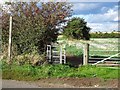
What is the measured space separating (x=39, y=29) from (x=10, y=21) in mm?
1496

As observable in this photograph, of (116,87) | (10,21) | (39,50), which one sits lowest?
(116,87)

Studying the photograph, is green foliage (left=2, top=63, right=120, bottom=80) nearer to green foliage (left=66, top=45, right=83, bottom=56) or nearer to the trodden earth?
the trodden earth

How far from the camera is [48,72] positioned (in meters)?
14.3

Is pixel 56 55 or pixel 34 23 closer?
pixel 34 23

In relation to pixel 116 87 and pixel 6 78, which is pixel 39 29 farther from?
pixel 116 87

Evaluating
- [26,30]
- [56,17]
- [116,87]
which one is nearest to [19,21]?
[26,30]

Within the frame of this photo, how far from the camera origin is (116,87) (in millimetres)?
11531

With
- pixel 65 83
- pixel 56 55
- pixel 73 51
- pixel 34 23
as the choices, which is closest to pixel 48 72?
pixel 65 83

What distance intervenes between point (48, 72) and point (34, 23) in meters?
4.29

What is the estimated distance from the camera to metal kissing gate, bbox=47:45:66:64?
1816 cm

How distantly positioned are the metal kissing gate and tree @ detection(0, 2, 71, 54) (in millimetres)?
429

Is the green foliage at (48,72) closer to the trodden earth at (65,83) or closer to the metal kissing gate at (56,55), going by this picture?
the trodden earth at (65,83)

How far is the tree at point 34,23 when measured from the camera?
700 inches

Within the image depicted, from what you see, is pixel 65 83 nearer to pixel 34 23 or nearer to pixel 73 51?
pixel 34 23
